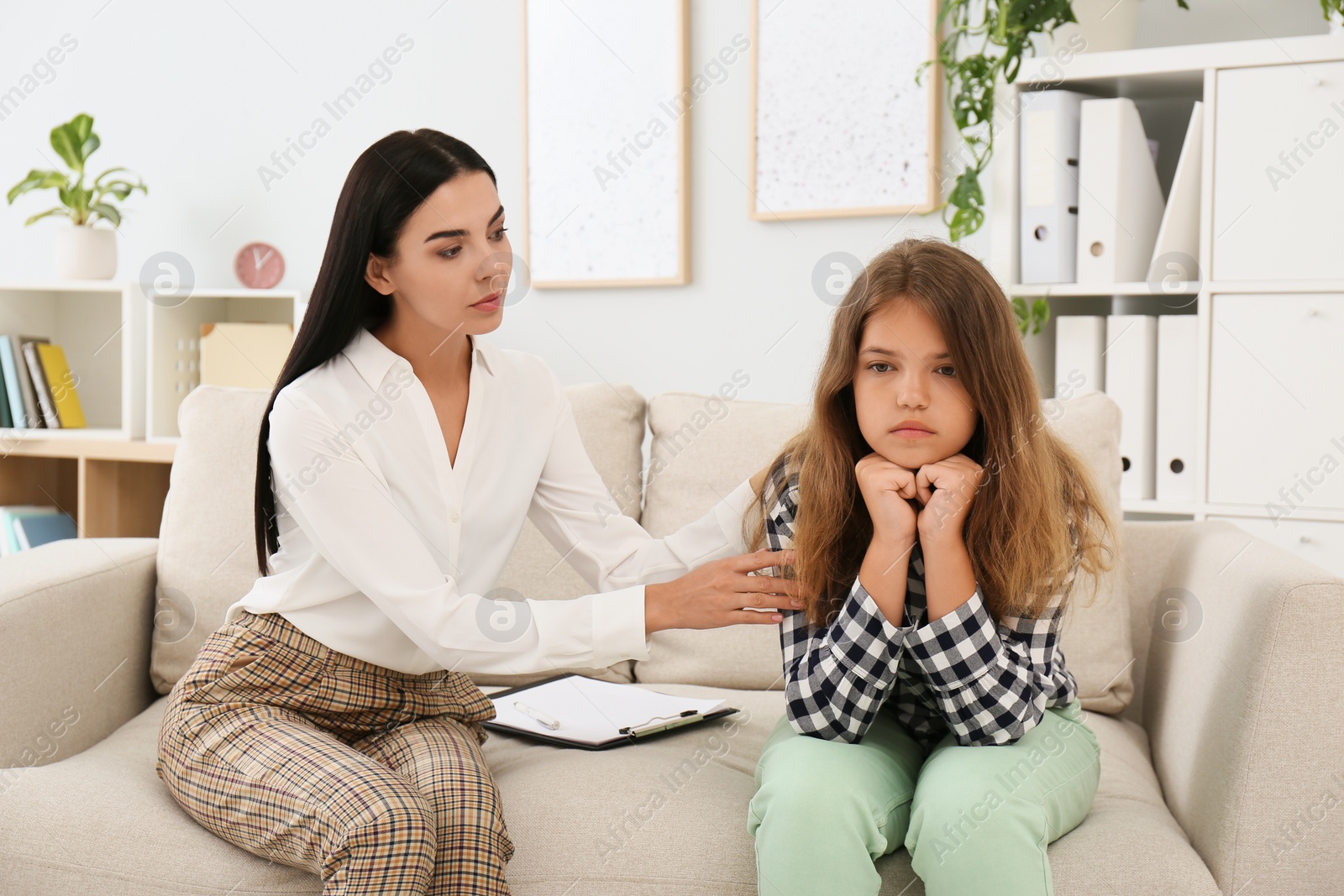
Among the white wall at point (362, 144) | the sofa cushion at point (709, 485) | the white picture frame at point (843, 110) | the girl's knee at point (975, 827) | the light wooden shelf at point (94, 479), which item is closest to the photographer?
the girl's knee at point (975, 827)

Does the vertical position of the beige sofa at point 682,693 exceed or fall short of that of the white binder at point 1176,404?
it falls short

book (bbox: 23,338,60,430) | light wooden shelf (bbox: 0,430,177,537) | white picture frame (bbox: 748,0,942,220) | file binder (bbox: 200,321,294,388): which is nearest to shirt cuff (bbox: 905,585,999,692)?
white picture frame (bbox: 748,0,942,220)

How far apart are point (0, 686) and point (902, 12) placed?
Result: 2138mm

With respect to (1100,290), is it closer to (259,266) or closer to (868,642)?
(868,642)

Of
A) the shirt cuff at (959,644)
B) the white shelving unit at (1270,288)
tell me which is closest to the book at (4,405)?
the shirt cuff at (959,644)

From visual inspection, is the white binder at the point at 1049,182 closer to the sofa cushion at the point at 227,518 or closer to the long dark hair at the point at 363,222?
the sofa cushion at the point at 227,518

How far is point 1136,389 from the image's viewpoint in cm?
206

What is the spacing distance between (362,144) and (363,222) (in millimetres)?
1839

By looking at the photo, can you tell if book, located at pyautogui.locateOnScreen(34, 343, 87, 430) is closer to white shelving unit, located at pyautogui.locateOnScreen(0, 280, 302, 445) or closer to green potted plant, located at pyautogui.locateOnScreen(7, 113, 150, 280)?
white shelving unit, located at pyautogui.locateOnScreen(0, 280, 302, 445)

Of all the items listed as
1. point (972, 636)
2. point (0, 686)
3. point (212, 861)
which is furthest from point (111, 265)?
point (972, 636)

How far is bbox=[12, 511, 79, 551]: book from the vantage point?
9.07 feet

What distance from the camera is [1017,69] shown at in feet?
6.84

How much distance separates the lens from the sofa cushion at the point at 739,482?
153 cm

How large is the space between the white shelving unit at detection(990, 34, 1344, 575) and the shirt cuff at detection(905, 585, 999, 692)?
1.07m
